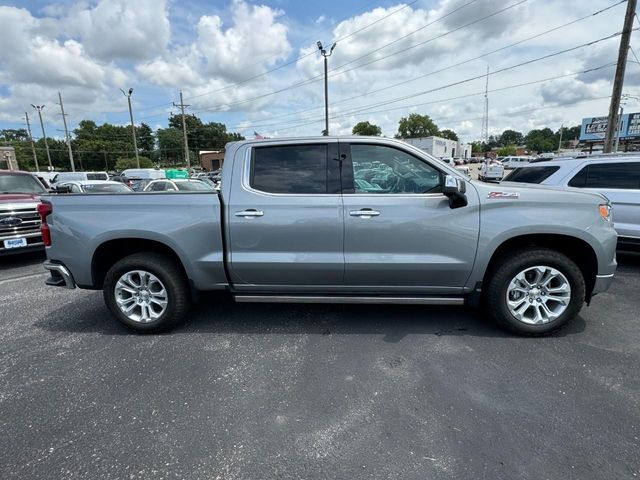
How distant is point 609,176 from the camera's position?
5.68 meters

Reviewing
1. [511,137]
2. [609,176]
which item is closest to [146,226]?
[609,176]

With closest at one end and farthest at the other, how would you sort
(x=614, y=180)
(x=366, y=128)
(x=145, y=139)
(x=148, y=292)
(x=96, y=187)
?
(x=148, y=292) < (x=614, y=180) < (x=96, y=187) < (x=366, y=128) < (x=145, y=139)

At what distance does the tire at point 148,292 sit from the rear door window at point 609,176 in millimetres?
6069

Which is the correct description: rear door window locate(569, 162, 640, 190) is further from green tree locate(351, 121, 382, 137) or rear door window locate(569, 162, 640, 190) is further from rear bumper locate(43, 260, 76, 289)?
green tree locate(351, 121, 382, 137)

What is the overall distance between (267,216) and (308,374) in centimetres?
145

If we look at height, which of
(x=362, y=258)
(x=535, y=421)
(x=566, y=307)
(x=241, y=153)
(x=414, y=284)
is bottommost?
(x=535, y=421)

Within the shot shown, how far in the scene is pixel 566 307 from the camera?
11.3ft

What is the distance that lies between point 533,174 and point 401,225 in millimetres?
4334

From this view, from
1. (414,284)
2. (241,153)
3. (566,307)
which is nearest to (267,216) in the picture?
(241,153)

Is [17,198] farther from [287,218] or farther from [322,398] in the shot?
[322,398]

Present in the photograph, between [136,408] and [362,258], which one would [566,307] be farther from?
[136,408]

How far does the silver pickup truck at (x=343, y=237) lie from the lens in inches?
131

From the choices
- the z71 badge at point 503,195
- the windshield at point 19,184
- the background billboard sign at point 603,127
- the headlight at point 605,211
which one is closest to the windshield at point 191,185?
the windshield at point 19,184

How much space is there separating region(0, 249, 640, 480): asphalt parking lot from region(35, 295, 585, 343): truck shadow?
26 millimetres
